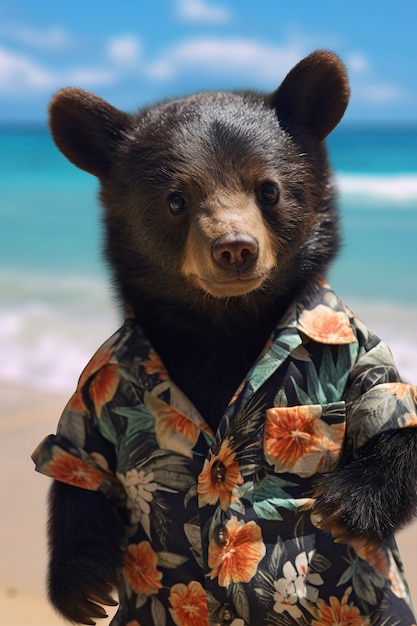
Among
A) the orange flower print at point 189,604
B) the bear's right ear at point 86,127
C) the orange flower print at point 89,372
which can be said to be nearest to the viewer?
the orange flower print at point 189,604

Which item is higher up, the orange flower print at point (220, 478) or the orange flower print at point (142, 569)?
the orange flower print at point (220, 478)

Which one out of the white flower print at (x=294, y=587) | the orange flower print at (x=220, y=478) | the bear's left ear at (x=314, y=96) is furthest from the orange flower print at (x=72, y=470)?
the bear's left ear at (x=314, y=96)

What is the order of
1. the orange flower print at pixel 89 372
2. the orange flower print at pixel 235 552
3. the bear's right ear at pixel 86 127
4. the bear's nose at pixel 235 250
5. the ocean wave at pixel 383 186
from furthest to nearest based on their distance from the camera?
the ocean wave at pixel 383 186 → the bear's right ear at pixel 86 127 → the orange flower print at pixel 89 372 → the orange flower print at pixel 235 552 → the bear's nose at pixel 235 250

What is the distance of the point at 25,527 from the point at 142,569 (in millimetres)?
1948

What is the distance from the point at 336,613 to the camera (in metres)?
2.45

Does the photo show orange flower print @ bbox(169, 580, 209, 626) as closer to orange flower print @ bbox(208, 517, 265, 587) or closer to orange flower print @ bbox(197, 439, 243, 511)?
orange flower print @ bbox(208, 517, 265, 587)

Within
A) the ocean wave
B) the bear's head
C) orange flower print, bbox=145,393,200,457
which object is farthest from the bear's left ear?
the ocean wave

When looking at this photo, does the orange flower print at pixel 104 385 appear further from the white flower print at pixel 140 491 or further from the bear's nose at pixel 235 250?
the bear's nose at pixel 235 250

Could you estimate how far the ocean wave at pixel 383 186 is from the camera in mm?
16594

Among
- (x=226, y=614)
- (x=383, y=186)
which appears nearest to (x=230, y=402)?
(x=226, y=614)

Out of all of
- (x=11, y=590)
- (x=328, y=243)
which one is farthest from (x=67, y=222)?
(x=328, y=243)

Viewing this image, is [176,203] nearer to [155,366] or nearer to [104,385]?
[155,366]

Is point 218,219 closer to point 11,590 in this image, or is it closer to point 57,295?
point 11,590

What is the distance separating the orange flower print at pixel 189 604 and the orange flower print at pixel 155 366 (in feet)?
1.82
